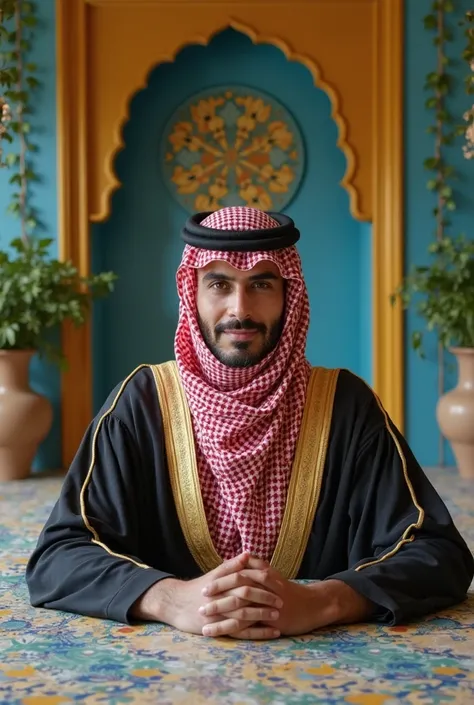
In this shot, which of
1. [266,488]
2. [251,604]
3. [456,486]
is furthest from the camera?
[456,486]

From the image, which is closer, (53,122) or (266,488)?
(266,488)

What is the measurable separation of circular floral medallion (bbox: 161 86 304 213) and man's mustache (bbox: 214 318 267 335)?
3472 millimetres

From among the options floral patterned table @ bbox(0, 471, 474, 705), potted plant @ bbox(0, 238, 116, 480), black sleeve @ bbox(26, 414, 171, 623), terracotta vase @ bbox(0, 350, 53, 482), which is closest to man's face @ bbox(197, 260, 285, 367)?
black sleeve @ bbox(26, 414, 171, 623)

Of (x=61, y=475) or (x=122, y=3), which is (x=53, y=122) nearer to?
(x=122, y=3)

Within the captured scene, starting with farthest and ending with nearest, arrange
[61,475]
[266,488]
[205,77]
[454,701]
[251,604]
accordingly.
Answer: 1. [205,77]
2. [61,475]
3. [266,488]
4. [251,604]
5. [454,701]

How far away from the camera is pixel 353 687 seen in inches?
58.3

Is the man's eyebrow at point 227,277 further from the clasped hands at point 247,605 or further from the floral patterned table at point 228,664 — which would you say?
the floral patterned table at point 228,664

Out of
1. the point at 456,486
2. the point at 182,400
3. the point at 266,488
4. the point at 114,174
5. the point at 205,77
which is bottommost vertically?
the point at 456,486

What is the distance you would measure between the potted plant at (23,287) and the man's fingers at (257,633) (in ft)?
10.2

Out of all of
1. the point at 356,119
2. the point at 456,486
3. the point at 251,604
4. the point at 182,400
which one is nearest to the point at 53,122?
the point at 356,119

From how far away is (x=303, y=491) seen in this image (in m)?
2.04

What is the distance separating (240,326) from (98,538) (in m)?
0.49

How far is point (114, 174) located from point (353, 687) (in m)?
4.02

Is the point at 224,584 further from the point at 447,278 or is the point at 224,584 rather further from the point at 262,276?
the point at 447,278
